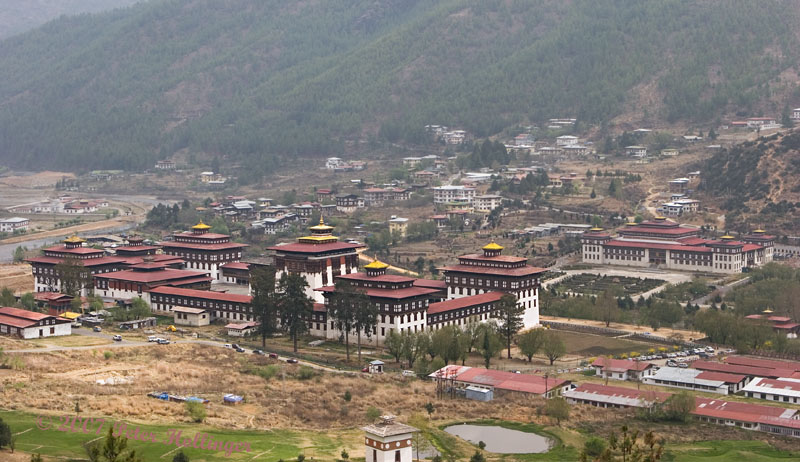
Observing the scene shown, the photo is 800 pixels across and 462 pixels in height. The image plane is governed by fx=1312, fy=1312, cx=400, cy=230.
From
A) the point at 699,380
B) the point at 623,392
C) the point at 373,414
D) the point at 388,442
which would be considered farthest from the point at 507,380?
the point at 388,442

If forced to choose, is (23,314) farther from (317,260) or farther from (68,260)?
(317,260)

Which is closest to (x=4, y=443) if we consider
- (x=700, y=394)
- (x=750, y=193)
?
(x=700, y=394)

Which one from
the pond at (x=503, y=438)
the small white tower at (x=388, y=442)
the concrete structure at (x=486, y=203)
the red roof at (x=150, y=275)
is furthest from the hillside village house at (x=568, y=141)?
the small white tower at (x=388, y=442)

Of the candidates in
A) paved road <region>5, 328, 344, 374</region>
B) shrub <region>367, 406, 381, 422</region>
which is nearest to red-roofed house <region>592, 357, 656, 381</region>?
paved road <region>5, 328, 344, 374</region>

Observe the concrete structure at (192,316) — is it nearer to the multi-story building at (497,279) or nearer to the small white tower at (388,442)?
the multi-story building at (497,279)

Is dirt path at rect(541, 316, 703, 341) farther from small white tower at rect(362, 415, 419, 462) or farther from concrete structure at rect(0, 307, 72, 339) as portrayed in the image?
small white tower at rect(362, 415, 419, 462)

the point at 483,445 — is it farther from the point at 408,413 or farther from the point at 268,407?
the point at 268,407
